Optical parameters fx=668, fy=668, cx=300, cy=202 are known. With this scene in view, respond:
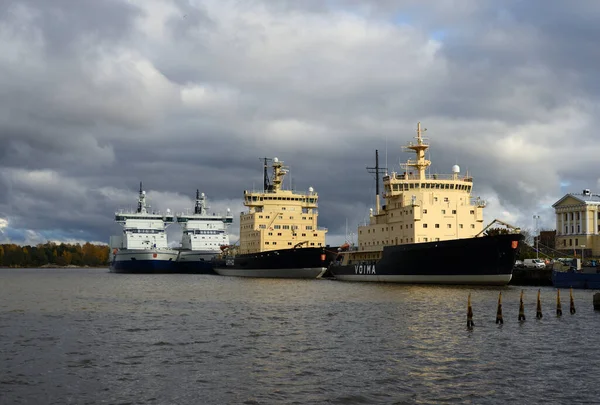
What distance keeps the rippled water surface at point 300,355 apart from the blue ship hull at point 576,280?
1675 centimetres

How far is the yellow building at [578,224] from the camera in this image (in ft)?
353

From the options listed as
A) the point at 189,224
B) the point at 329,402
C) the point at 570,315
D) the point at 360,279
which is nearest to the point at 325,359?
the point at 329,402

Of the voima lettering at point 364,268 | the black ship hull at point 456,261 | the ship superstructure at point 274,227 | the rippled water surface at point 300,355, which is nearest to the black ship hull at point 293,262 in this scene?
the ship superstructure at point 274,227

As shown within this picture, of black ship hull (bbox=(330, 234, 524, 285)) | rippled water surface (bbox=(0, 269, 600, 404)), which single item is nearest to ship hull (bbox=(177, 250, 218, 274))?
black ship hull (bbox=(330, 234, 524, 285))

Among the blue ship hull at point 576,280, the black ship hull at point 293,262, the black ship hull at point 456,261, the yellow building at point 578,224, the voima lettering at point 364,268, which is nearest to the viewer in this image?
the black ship hull at point 456,261

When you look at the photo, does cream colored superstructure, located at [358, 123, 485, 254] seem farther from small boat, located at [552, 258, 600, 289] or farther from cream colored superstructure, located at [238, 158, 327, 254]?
cream colored superstructure, located at [238, 158, 327, 254]

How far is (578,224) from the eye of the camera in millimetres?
112312

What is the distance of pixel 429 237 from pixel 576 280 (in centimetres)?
1237

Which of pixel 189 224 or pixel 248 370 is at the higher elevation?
pixel 189 224

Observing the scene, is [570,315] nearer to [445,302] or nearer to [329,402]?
[445,302]

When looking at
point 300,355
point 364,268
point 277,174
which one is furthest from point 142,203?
point 300,355

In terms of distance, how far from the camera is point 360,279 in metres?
68.5

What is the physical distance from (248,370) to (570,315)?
A: 68.7 ft

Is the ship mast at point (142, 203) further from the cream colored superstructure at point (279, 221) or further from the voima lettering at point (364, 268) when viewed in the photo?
the voima lettering at point (364, 268)
